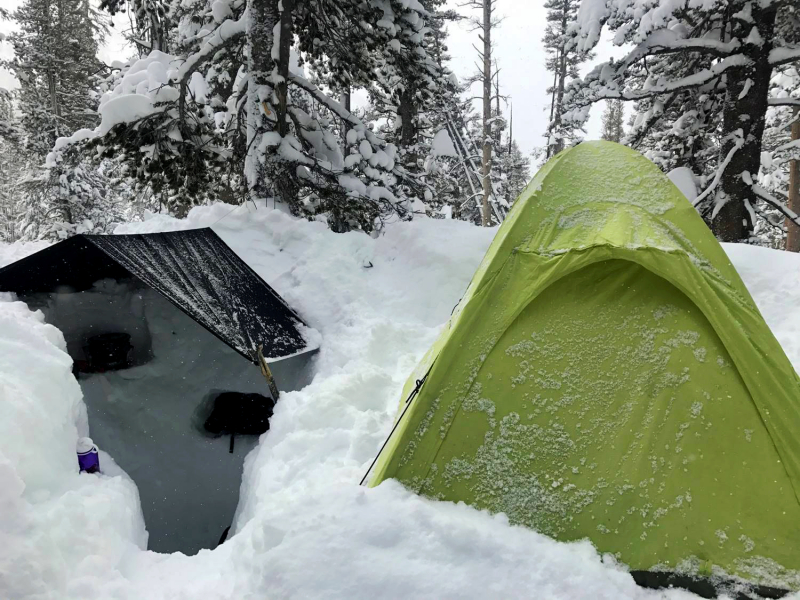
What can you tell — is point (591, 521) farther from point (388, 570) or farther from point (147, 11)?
point (147, 11)

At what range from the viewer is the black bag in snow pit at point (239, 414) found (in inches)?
201

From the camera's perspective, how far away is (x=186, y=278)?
492cm

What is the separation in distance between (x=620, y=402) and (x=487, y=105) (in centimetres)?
1705

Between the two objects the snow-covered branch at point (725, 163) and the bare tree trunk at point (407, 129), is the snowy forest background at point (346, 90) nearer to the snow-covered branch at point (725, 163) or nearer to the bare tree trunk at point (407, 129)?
the snow-covered branch at point (725, 163)

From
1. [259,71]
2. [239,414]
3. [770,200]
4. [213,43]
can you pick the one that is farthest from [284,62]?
[770,200]

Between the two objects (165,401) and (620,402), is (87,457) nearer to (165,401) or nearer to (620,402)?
(165,401)

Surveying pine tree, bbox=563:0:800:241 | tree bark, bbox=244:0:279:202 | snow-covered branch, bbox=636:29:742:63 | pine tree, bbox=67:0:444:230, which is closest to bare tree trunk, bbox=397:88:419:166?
pine tree, bbox=67:0:444:230

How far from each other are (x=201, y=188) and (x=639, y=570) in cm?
804

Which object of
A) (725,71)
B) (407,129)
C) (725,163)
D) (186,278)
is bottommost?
(186,278)

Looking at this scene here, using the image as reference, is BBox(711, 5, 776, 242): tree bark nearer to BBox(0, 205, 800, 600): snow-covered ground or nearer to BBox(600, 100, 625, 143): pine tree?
BBox(0, 205, 800, 600): snow-covered ground

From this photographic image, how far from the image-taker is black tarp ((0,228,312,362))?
4379 mm

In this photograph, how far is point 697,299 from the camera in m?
2.48

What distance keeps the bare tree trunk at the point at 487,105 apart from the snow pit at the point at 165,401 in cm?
1316

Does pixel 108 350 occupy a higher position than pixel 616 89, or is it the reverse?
pixel 616 89
